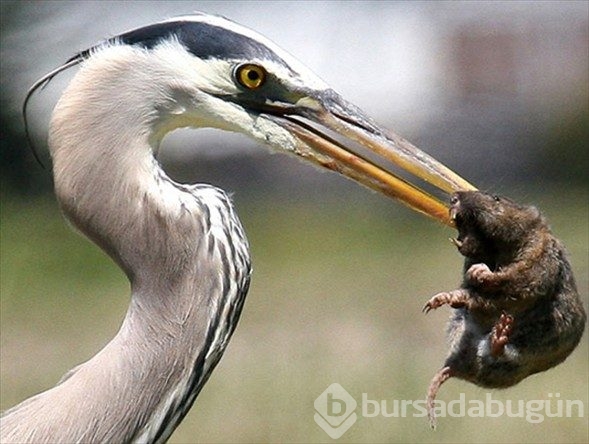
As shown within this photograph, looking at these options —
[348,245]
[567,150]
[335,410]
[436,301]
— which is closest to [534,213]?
[436,301]

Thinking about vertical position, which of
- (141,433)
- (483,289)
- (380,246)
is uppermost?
(483,289)

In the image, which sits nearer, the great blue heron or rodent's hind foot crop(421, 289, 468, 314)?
rodent's hind foot crop(421, 289, 468, 314)

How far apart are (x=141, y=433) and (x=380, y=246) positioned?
704 cm

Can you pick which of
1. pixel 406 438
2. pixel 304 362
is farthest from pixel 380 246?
pixel 406 438

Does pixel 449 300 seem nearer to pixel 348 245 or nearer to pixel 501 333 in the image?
pixel 501 333

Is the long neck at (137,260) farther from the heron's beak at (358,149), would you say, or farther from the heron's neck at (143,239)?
the heron's beak at (358,149)

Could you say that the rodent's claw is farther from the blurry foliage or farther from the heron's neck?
the blurry foliage

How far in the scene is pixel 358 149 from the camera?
3.03 metres

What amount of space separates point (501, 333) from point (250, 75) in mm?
645

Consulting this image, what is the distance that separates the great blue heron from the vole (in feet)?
0.45

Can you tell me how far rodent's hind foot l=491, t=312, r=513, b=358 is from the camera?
285cm

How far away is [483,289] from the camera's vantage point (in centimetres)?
281

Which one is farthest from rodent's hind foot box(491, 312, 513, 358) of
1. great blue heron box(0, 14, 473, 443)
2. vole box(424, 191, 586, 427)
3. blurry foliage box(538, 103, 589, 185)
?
blurry foliage box(538, 103, 589, 185)

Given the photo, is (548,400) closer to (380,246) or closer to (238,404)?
(238,404)
